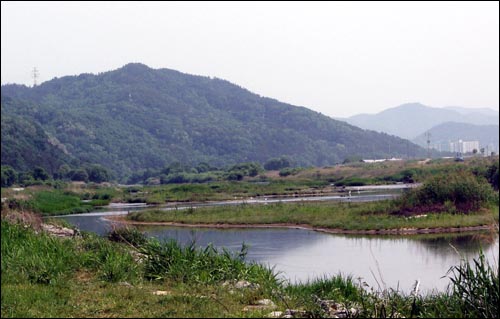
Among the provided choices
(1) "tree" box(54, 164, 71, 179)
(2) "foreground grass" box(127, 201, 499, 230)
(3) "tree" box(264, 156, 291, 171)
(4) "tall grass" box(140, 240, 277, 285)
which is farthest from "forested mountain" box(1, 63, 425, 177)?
(4) "tall grass" box(140, 240, 277, 285)

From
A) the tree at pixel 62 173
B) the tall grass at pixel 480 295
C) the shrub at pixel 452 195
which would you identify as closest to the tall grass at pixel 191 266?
the tall grass at pixel 480 295

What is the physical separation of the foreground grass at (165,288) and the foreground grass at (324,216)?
1910 cm

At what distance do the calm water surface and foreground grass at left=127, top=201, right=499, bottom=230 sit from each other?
1771 mm

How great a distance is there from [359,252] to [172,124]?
10980cm

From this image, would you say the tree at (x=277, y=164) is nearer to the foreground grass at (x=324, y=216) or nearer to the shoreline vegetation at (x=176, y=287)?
the foreground grass at (x=324, y=216)

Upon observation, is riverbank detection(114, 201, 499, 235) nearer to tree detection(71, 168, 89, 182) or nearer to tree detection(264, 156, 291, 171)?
tree detection(71, 168, 89, 182)

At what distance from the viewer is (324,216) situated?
33.9 m

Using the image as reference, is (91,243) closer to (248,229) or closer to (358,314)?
(358,314)

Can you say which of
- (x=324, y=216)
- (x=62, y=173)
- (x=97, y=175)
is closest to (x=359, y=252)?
(x=324, y=216)

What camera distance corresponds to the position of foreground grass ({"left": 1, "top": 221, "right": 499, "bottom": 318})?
25.3 ft

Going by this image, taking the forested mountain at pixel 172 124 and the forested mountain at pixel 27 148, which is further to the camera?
the forested mountain at pixel 172 124

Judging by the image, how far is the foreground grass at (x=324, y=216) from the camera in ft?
97.5

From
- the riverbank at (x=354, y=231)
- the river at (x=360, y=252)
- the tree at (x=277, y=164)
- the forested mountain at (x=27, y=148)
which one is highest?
the forested mountain at (x=27, y=148)

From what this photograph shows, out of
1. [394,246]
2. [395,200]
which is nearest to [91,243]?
[394,246]
